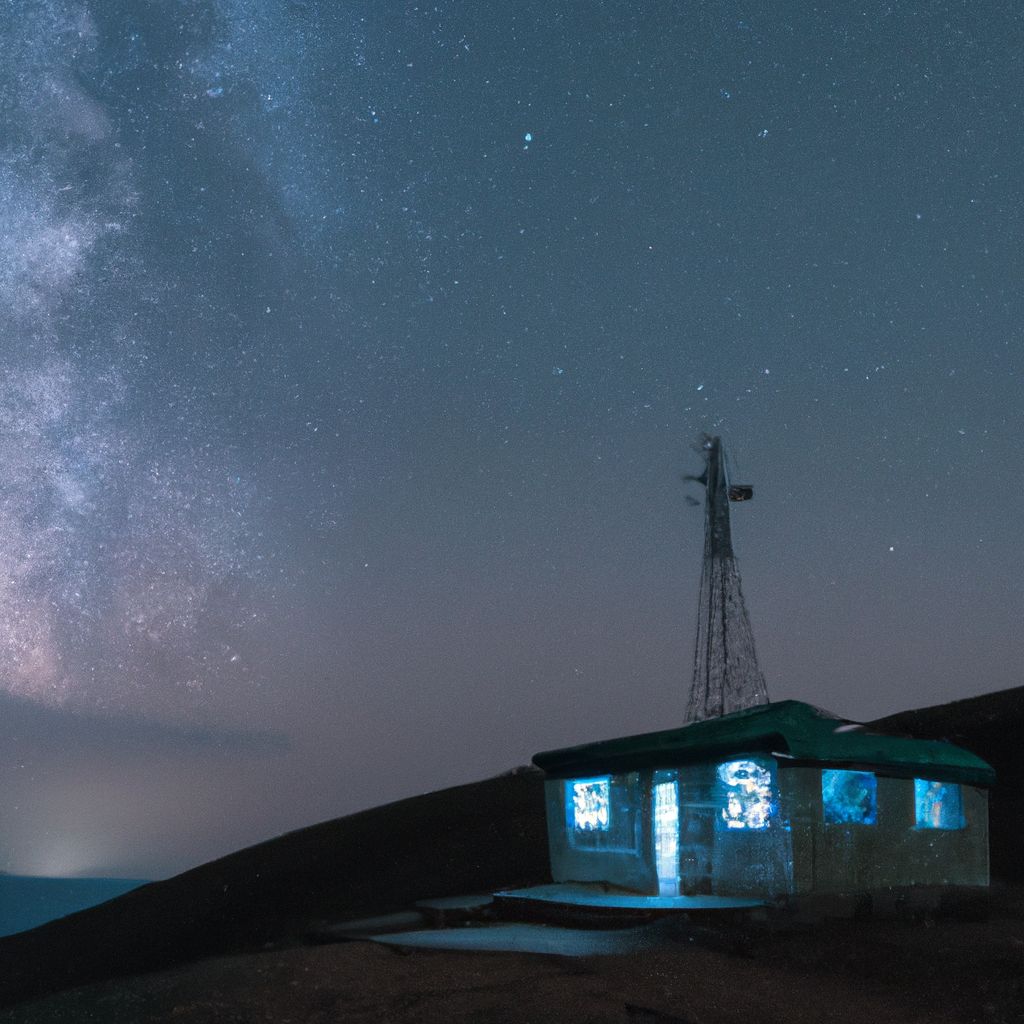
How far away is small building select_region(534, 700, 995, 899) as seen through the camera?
1594 centimetres

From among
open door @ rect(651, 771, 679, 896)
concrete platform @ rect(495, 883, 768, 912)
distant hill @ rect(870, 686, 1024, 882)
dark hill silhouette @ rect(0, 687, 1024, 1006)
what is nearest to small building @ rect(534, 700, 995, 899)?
open door @ rect(651, 771, 679, 896)

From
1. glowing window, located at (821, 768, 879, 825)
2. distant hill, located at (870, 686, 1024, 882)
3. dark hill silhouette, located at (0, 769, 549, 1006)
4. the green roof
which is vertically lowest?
dark hill silhouette, located at (0, 769, 549, 1006)

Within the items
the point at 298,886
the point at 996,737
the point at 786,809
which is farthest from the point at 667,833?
the point at 996,737

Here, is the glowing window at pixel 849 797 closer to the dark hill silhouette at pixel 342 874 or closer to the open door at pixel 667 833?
the open door at pixel 667 833

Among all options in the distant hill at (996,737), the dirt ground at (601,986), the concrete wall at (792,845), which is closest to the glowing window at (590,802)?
the concrete wall at (792,845)

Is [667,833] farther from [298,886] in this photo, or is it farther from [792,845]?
[298,886]

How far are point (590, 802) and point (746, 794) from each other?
4390mm

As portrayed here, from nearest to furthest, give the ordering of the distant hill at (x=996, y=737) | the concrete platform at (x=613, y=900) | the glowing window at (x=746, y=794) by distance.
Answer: the concrete platform at (x=613, y=900)
the glowing window at (x=746, y=794)
the distant hill at (x=996, y=737)

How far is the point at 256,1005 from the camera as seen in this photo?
11336mm

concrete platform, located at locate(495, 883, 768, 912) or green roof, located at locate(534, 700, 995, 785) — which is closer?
concrete platform, located at locate(495, 883, 768, 912)

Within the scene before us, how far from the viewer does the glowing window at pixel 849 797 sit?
1628 centimetres

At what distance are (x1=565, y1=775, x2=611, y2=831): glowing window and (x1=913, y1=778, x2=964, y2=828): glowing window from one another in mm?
5604

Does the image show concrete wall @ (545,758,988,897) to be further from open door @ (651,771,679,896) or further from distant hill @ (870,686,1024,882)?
distant hill @ (870,686,1024,882)

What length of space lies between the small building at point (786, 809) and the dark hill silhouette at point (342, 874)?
30.5 feet
